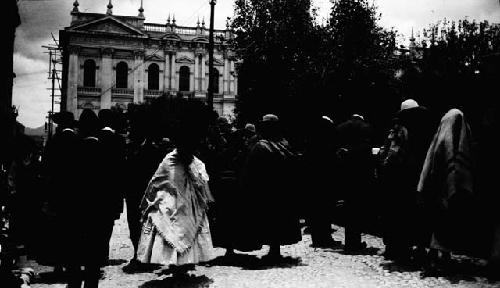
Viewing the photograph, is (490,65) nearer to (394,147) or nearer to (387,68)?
(394,147)

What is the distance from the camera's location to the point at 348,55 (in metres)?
20.4

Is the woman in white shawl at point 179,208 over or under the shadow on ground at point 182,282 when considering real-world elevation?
over

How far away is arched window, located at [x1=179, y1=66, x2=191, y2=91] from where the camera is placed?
4903cm

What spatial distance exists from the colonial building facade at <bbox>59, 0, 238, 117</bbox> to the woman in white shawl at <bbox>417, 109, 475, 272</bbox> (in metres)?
40.6

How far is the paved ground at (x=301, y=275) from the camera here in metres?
5.19

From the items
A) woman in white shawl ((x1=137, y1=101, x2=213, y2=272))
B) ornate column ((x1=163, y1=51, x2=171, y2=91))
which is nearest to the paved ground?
woman in white shawl ((x1=137, y1=101, x2=213, y2=272))

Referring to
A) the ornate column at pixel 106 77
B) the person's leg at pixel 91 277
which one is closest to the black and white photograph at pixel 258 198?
the person's leg at pixel 91 277

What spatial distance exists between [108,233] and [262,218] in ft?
7.65

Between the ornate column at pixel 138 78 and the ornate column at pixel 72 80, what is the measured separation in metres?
5.47

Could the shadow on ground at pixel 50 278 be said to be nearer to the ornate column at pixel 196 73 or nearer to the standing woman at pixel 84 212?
the standing woman at pixel 84 212

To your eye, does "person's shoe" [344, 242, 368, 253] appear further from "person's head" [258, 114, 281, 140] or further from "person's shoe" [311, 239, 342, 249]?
"person's head" [258, 114, 281, 140]

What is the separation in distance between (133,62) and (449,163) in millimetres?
45747

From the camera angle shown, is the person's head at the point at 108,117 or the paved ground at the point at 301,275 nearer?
the paved ground at the point at 301,275

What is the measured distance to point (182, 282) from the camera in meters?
5.58
